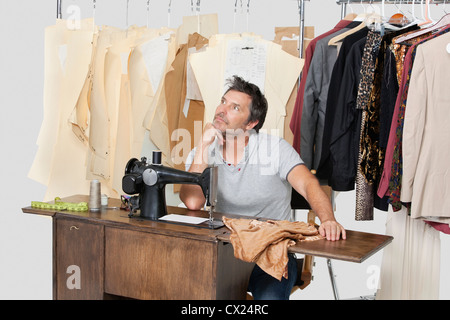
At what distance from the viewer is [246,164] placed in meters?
4.01

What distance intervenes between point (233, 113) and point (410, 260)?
58.0 inches

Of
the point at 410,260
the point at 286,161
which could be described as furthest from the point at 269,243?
the point at 410,260

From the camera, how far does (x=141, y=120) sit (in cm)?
507

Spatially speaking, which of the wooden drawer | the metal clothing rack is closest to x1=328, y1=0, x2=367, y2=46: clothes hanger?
the metal clothing rack

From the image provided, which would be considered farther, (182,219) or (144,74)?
(144,74)

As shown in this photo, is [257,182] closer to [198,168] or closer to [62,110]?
[198,168]

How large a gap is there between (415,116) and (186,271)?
1560mm

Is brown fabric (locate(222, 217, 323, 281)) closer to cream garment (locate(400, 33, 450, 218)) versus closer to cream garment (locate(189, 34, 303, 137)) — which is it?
cream garment (locate(400, 33, 450, 218))

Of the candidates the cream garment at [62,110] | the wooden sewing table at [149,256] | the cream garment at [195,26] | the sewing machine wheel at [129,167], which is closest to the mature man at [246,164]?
the wooden sewing table at [149,256]

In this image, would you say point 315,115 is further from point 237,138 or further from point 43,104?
A: point 43,104

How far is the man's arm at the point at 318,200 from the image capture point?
11.0 ft

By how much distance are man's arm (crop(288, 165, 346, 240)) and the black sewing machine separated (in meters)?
0.53

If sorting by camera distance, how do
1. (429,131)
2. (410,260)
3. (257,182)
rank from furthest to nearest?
(410,260), (257,182), (429,131)

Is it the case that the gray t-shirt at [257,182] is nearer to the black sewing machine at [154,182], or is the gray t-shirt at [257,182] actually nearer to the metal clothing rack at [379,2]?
the black sewing machine at [154,182]
